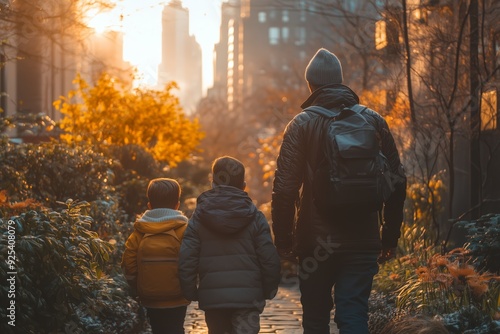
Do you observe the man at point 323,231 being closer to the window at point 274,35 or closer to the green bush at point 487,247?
the green bush at point 487,247

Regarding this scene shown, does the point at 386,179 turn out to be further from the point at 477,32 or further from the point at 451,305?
the point at 477,32

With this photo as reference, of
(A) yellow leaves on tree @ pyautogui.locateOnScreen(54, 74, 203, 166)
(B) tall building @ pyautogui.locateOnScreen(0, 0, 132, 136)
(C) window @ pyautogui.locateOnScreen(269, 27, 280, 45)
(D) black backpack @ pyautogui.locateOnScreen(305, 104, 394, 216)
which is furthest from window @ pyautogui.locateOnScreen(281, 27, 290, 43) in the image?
(D) black backpack @ pyautogui.locateOnScreen(305, 104, 394, 216)

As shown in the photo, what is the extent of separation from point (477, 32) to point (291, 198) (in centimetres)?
601

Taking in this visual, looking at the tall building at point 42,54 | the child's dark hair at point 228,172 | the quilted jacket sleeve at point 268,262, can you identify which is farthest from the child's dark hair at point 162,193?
the tall building at point 42,54

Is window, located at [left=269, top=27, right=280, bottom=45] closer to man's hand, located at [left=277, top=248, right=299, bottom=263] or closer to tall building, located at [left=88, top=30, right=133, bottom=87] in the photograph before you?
tall building, located at [left=88, top=30, right=133, bottom=87]

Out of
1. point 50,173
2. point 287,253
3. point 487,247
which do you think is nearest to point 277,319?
point 487,247

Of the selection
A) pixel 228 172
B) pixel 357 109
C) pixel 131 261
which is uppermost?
pixel 357 109

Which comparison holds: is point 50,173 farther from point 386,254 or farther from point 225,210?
point 386,254

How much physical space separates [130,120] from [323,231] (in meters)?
12.6

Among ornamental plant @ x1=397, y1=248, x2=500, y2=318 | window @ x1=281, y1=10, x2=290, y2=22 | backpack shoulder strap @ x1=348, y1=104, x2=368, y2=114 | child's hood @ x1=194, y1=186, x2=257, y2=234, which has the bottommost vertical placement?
ornamental plant @ x1=397, y1=248, x2=500, y2=318

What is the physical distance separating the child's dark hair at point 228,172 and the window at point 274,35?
146m

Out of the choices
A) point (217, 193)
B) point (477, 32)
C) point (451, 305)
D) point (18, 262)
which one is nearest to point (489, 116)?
point (477, 32)

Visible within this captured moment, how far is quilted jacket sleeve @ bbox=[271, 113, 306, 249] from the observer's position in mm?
5656

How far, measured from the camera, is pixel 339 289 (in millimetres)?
5586
